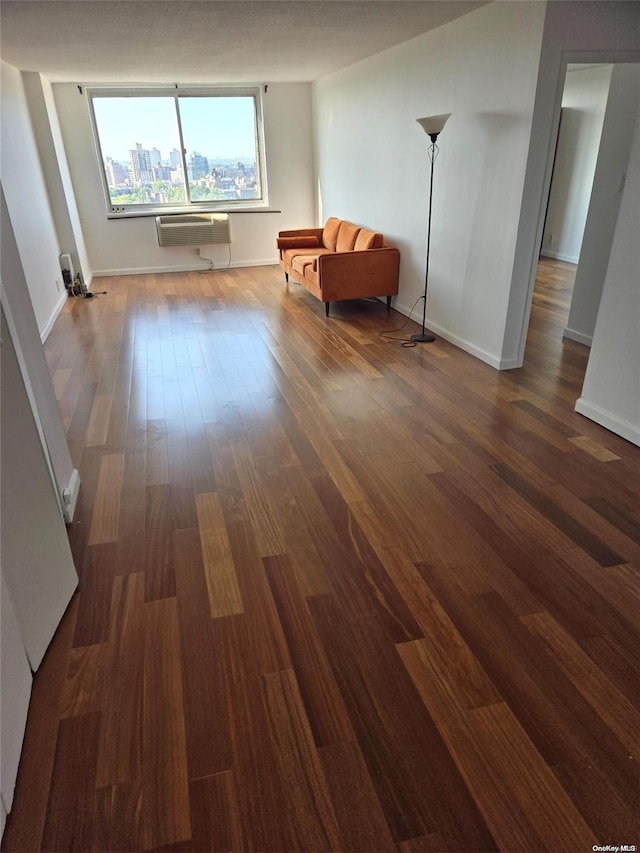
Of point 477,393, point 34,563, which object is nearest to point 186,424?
point 34,563

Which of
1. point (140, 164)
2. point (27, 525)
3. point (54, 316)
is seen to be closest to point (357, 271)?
point (54, 316)

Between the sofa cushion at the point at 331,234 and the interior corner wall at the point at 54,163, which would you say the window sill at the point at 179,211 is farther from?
the sofa cushion at the point at 331,234

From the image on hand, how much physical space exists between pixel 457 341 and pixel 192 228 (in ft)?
15.8

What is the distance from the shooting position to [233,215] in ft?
26.8

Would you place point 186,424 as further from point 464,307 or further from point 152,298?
point 152,298

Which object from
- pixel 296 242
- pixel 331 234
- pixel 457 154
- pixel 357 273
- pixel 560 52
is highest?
pixel 560 52

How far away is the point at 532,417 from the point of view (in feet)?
11.3

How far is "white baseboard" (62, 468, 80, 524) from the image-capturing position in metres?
2.45

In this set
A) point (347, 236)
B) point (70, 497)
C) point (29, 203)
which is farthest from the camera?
point (347, 236)

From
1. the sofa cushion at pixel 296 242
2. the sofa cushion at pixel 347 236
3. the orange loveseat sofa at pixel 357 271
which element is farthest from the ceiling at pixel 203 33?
the sofa cushion at pixel 296 242

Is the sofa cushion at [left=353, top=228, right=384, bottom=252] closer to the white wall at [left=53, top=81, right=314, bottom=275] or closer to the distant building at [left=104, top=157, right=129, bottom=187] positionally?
the white wall at [left=53, top=81, right=314, bottom=275]

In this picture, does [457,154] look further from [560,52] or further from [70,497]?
[70,497]

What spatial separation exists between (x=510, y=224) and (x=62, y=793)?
3.97m

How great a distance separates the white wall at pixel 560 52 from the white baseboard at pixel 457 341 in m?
0.96
